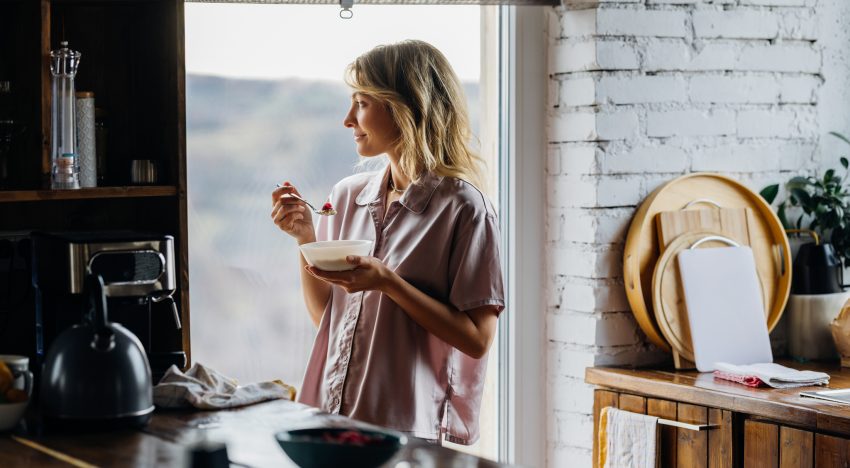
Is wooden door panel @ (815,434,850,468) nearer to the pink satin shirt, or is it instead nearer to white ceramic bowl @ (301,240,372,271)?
the pink satin shirt

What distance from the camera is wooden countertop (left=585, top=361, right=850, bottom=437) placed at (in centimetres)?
234

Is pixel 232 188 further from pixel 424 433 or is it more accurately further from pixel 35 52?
pixel 424 433

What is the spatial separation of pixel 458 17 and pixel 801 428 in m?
1.41

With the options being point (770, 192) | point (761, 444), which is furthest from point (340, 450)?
point (770, 192)

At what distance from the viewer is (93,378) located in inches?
70.8

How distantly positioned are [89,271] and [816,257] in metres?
1.95

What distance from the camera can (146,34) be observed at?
8.45 ft

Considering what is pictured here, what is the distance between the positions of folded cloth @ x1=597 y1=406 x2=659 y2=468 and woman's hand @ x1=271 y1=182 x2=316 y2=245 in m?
0.90

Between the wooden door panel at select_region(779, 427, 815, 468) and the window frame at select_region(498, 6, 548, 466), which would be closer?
the wooden door panel at select_region(779, 427, 815, 468)

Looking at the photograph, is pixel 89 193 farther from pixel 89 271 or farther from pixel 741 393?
pixel 741 393

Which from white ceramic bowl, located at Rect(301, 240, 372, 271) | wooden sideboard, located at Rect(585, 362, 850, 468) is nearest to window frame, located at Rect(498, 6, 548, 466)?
wooden sideboard, located at Rect(585, 362, 850, 468)

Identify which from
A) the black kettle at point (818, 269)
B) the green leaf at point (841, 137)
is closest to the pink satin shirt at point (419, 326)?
the black kettle at point (818, 269)

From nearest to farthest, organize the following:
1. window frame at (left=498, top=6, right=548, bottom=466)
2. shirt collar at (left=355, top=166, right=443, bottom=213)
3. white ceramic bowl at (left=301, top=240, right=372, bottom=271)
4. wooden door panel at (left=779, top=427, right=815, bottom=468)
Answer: white ceramic bowl at (left=301, top=240, right=372, bottom=271)
wooden door panel at (left=779, top=427, right=815, bottom=468)
shirt collar at (left=355, top=166, right=443, bottom=213)
window frame at (left=498, top=6, right=548, bottom=466)

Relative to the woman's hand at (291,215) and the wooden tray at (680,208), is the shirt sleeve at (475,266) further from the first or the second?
the wooden tray at (680,208)
